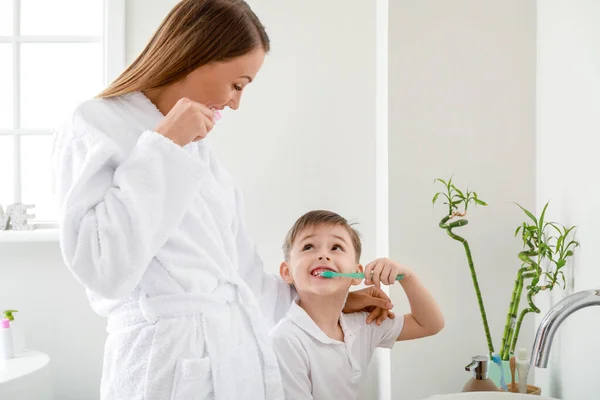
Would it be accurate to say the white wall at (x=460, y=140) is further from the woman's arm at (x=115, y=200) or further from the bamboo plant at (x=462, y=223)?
the woman's arm at (x=115, y=200)

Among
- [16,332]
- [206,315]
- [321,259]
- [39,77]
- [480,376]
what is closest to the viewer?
[206,315]

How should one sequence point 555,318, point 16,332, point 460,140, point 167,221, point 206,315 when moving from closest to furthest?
1. point 555,318
2. point 167,221
3. point 206,315
4. point 460,140
5. point 16,332

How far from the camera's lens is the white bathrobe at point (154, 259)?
3.27 ft

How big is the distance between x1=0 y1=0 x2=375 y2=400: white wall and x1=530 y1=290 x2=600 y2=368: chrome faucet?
129 centimetres

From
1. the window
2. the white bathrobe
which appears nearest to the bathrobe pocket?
the white bathrobe

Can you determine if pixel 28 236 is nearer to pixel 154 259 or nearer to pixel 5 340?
pixel 5 340

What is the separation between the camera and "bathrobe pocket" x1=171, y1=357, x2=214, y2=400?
3.64 feet

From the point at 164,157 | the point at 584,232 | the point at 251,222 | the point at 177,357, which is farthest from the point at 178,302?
the point at 251,222

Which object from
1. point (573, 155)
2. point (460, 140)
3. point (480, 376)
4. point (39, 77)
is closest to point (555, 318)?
point (480, 376)

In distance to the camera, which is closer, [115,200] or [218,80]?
[115,200]

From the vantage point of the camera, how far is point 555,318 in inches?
37.0

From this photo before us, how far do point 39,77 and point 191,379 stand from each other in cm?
166

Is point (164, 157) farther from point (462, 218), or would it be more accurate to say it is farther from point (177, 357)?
point (462, 218)

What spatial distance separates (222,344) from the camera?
116 centimetres
